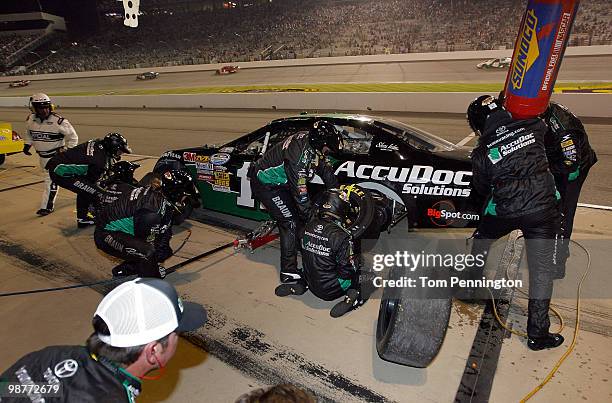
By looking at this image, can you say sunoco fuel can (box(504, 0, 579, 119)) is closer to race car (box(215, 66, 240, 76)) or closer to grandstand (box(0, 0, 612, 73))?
grandstand (box(0, 0, 612, 73))

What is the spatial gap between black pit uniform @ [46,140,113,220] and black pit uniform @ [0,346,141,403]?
465cm

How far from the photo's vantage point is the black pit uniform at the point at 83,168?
588cm

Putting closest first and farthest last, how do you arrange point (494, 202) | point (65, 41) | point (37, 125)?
point (494, 202)
point (37, 125)
point (65, 41)

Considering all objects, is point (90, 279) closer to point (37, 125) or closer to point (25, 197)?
point (37, 125)

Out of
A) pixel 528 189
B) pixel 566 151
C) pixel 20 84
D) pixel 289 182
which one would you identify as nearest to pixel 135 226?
pixel 289 182

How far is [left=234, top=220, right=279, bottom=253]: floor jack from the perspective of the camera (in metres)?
5.02

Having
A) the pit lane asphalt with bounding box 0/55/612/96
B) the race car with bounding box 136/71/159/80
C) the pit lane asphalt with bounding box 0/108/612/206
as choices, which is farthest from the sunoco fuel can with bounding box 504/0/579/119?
the race car with bounding box 136/71/159/80

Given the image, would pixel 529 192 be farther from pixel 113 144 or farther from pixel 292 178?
pixel 113 144

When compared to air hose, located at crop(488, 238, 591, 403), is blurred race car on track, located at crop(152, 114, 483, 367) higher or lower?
higher

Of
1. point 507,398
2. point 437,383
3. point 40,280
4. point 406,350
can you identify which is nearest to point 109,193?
point 40,280

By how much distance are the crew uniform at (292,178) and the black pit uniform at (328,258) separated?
1.55 feet

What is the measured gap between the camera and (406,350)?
2979mm

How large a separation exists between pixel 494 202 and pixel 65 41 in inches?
2124

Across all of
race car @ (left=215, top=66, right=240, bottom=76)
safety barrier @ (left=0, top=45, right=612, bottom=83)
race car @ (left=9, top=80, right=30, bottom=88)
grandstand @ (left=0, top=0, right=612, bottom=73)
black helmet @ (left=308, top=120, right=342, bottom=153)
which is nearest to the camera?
black helmet @ (left=308, top=120, right=342, bottom=153)
